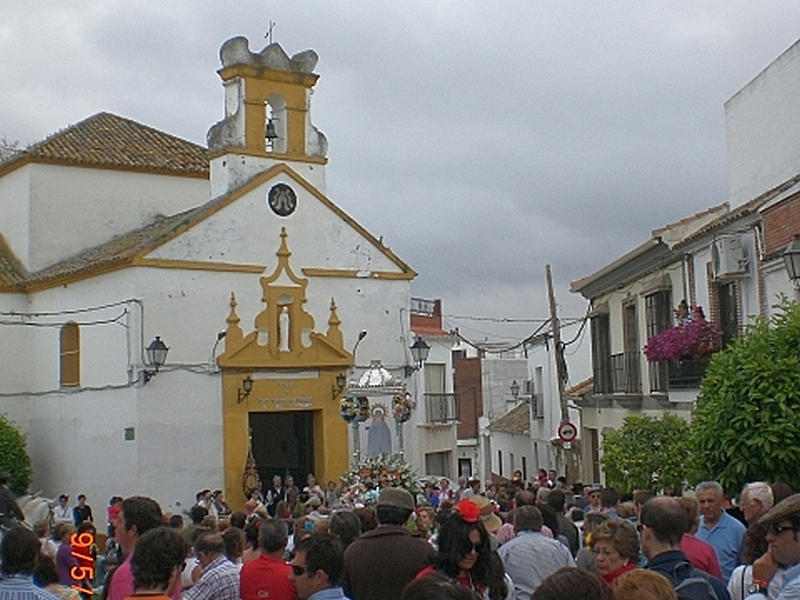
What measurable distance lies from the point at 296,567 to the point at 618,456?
11.3 meters

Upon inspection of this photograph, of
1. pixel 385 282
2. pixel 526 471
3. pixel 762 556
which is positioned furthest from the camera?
pixel 526 471

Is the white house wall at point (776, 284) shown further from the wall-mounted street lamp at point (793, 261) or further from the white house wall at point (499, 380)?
the white house wall at point (499, 380)

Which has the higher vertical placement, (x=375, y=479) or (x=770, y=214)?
(x=770, y=214)

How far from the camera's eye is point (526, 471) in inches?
1567

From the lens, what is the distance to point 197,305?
2297 cm

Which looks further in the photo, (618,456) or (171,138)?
(171,138)

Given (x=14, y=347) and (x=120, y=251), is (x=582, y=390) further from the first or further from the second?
(x=14, y=347)

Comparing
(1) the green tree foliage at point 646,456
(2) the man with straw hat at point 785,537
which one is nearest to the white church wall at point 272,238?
(1) the green tree foliage at point 646,456

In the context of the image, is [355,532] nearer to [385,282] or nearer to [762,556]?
[762,556]

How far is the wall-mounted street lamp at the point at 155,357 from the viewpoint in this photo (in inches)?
853

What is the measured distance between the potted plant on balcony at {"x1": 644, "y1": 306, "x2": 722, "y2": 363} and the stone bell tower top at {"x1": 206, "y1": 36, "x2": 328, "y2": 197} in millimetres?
9160

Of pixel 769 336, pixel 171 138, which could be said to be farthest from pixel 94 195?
pixel 769 336

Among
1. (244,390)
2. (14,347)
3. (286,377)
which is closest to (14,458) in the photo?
(14,347)

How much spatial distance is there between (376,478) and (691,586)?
37.5 feet
